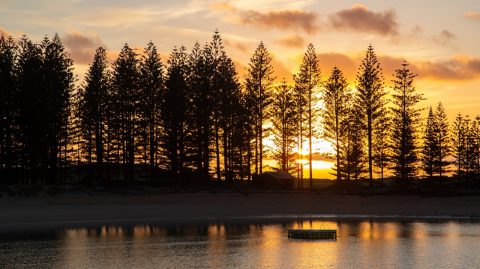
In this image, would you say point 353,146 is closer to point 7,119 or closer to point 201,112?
point 201,112

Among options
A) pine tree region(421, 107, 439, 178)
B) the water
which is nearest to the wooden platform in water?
the water

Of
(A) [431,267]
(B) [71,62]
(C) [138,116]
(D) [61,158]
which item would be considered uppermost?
(B) [71,62]

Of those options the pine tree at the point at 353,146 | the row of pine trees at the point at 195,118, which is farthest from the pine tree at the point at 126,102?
the pine tree at the point at 353,146

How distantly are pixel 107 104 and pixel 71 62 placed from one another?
6459mm

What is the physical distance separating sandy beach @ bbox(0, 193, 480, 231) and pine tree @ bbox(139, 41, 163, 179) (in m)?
17.5

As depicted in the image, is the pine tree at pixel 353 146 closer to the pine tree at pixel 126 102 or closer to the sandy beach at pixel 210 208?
the sandy beach at pixel 210 208

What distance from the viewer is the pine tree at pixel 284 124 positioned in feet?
266

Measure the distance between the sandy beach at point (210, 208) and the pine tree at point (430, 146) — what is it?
2424 centimetres

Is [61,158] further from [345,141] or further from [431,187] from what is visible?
[431,187]

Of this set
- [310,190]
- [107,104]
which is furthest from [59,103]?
[310,190]

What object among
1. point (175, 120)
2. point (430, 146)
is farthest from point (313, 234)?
point (430, 146)

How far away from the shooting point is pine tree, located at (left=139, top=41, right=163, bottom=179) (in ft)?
250

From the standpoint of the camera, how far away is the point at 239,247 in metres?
37.7

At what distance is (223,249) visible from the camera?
3691 centimetres
